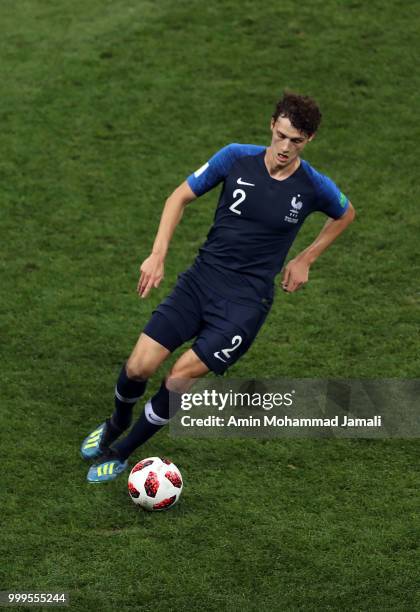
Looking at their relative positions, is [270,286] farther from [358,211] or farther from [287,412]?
[358,211]

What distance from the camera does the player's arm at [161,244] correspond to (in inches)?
289

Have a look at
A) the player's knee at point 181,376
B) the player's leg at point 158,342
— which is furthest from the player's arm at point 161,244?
the player's knee at point 181,376

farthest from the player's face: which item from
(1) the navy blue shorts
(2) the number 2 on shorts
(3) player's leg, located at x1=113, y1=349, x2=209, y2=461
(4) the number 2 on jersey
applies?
(3) player's leg, located at x1=113, y1=349, x2=209, y2=461

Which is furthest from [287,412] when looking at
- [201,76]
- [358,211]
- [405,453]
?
[201,76]

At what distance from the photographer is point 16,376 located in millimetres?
9016

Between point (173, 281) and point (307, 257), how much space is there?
2.61m

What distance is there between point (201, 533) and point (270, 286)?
1674mm

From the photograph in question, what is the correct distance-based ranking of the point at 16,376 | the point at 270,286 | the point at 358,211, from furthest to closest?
the point at 358,211
the point at 16,376
the point at 270,286

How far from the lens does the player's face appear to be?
7434mm

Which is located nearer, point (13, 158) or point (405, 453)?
point (405, 453)

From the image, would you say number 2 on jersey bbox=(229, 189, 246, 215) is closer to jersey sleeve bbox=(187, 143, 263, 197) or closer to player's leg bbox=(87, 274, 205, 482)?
jersey sleeve bbox=(187, 143, 263, 197)

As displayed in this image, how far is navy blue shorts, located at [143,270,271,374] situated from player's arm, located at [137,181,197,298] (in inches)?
11.0

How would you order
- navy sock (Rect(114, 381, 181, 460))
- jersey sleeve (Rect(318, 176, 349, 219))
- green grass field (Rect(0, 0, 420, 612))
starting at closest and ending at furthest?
green grass field (Rect(0, 0, 420, 612))
navy sock (Rect(114, 381, 181, 460))
jersey sleeve (Rect(318, 176, 349, 219))

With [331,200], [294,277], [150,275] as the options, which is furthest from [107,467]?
[331,200]
